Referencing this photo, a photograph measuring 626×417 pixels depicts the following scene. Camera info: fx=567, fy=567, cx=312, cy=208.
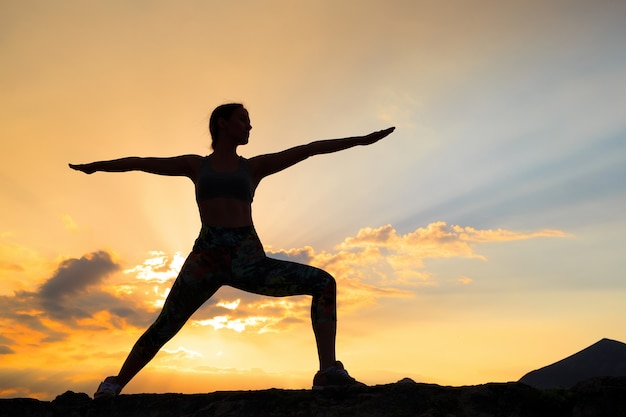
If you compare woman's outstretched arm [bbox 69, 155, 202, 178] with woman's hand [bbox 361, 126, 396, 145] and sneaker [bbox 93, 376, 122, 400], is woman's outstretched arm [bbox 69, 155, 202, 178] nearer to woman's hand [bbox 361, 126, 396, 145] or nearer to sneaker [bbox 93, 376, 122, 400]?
woman's hand [bbox 361, 126, 396, 145]

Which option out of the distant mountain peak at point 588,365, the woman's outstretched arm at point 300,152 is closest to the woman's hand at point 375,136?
the woman's outstretched arm at point 300,152

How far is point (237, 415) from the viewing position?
167 inches

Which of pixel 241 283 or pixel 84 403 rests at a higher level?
pixel 241 283

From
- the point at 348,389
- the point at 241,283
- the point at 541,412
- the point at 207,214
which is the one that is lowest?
the point at 541,412

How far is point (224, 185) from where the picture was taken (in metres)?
5.51

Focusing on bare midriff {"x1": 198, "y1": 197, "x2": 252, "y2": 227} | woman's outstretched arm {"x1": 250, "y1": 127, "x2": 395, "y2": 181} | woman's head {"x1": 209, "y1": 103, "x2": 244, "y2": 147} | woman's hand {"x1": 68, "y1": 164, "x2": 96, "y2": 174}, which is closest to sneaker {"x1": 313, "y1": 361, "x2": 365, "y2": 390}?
bare midriff {"x1": 198, "y1": 197, "x2": 252, "y2": 227}

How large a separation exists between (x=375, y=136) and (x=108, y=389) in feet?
11.6

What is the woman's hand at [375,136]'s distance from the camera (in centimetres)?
584

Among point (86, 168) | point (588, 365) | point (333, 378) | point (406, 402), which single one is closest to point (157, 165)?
point (86, 168)

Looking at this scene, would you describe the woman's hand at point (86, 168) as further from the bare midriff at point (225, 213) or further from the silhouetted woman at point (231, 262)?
the bare midriff at point (225, 213)

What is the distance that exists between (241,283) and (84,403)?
1.71 m

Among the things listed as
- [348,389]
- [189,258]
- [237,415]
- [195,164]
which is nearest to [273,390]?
[237,415]

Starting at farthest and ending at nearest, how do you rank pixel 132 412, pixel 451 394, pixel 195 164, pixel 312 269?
pixel 195 164 → pixel 312 269 → pixel 132 412 → pixel 451 394

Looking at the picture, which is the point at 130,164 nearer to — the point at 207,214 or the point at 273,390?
the point at 207,214
